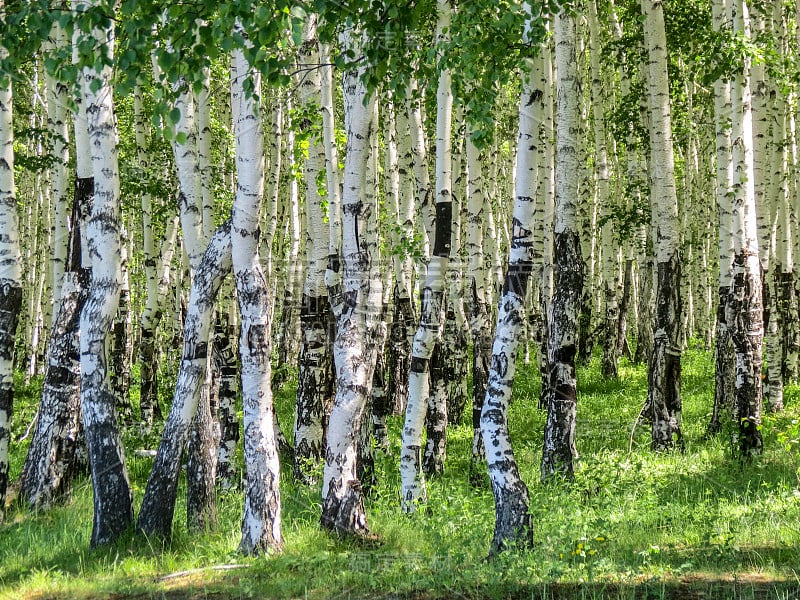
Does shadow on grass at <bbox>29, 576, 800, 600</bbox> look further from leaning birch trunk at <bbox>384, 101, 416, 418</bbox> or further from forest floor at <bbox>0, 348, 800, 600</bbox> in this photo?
leaning birch trunk at <bbox>384, 101, 416, 418</bbox>

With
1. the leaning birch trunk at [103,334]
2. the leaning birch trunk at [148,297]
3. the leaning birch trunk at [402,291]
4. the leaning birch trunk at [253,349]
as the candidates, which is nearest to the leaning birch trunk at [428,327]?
the leaning birch trunk at [253,349]

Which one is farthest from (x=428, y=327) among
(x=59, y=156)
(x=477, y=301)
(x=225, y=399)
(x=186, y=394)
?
(x=59, y=156)

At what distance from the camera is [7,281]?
7.62m

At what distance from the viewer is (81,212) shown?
868 centimetres

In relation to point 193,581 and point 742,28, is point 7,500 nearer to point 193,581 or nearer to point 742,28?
point 193,581

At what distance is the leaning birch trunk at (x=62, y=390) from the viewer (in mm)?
Answer: 8531

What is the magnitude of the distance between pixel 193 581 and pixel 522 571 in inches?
97.6

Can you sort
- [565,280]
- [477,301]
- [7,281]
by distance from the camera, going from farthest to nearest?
[477,301] < [565,280] < [7,281]

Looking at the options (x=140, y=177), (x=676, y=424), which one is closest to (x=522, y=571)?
(x=676, y=424)

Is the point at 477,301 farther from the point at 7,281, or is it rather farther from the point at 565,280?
the point at 7,281

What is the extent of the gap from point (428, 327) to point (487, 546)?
7.83 ft

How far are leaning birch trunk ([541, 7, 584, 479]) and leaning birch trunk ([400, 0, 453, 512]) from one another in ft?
4.88

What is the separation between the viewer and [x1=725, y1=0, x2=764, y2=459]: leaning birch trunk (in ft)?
33.1

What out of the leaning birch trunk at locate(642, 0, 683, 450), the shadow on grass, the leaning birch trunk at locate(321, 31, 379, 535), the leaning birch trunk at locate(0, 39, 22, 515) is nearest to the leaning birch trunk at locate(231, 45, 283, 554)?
the leaning birch trunk at locate(321, 31, 379, 535)
